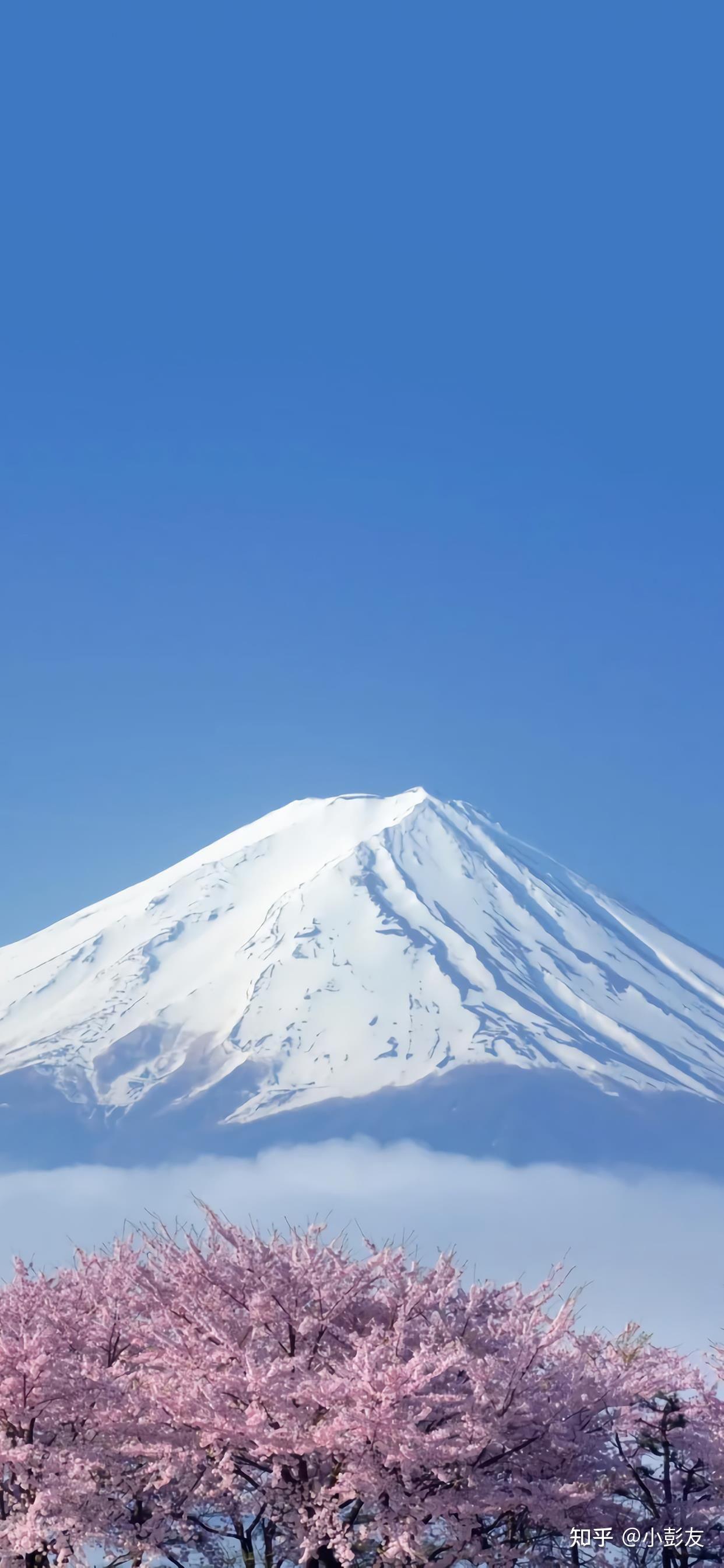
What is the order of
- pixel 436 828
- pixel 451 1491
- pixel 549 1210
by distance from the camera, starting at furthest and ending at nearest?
pixel 436 828, pixel 549 1210, pixel 451 1491

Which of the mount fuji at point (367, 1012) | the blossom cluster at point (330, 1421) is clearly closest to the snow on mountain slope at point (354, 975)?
the mount fuji at point (367, 1012)

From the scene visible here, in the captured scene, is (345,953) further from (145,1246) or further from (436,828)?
(145,1246)

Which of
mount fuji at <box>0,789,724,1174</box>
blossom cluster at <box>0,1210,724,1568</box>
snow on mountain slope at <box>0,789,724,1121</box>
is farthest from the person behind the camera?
snow on mountain slope at <box>0,789,724,1121</box>

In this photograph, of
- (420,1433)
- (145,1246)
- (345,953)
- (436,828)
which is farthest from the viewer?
(436,828)

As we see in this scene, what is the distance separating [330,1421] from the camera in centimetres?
1096

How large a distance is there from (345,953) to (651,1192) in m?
36.2

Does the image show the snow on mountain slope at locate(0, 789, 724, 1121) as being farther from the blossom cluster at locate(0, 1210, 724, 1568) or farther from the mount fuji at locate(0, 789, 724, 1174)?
the blossom cluster at locate(0, 1210, 724, 1568)

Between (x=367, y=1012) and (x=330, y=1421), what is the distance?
380 feet

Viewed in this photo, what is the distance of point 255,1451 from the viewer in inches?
443

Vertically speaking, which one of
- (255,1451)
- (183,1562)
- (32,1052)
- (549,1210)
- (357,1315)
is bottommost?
(183,1562)

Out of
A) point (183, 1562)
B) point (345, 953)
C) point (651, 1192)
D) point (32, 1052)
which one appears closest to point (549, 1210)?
point (651, 1192)

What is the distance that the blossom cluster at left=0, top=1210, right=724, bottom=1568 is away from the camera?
36.8 feet

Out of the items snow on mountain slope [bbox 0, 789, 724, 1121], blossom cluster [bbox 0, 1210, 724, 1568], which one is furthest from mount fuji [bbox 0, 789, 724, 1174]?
blossom cluster [bbox 0, 1210, 724, 1568]

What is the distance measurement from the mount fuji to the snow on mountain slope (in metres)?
0.26
